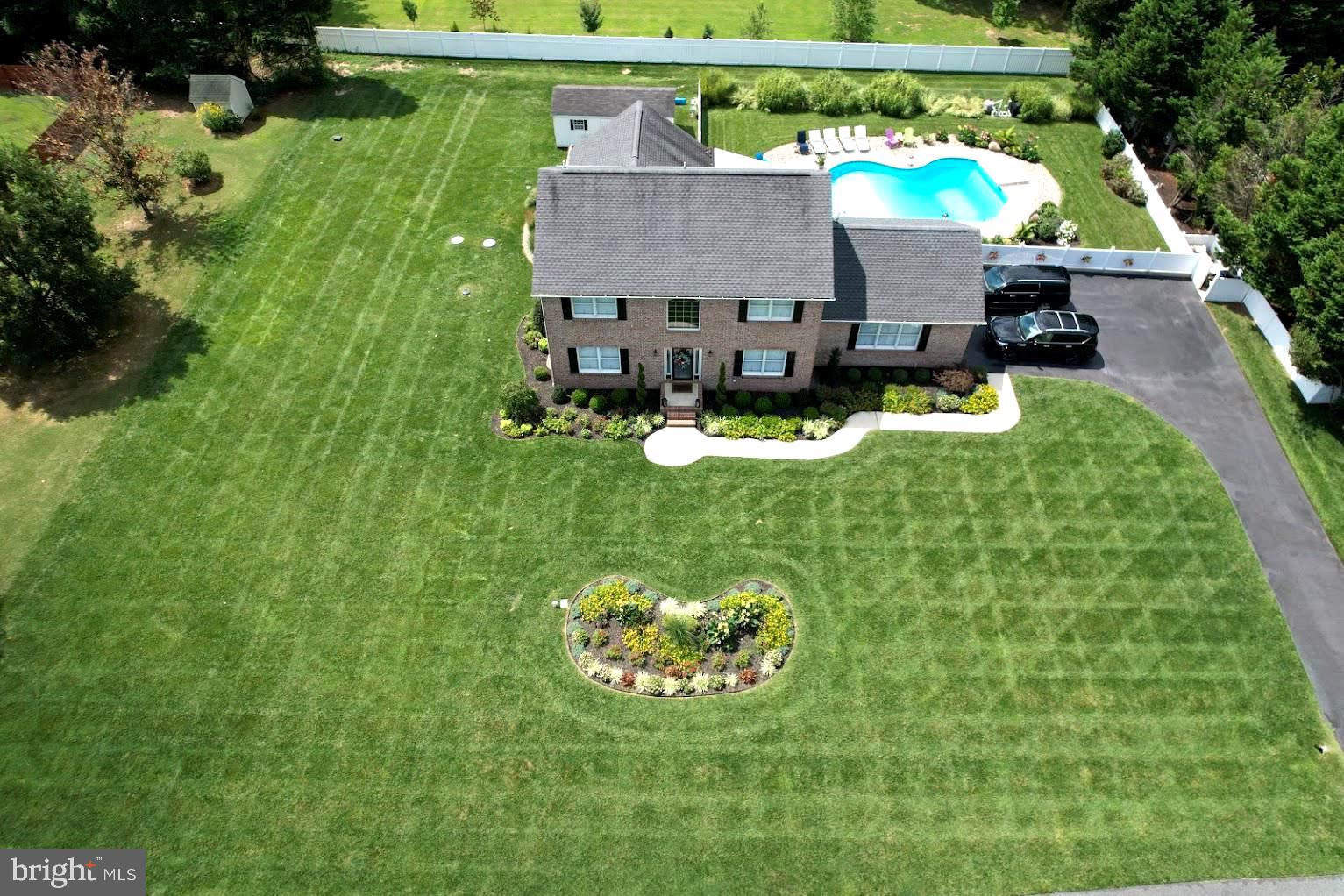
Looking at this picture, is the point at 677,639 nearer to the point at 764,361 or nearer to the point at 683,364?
the point at 683,364

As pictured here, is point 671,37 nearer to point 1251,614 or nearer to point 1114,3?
point 1114,3

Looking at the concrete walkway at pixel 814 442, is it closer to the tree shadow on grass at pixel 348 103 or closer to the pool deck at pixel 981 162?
the pool deck at pixel 981 162

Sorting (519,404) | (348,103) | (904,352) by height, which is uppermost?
(348,103)

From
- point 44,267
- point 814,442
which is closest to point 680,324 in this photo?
point 814,442

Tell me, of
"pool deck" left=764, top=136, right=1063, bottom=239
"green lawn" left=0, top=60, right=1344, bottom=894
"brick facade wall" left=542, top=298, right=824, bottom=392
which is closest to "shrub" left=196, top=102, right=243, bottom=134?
"green lawn" left=0, top=60, right=1344, bottom=894

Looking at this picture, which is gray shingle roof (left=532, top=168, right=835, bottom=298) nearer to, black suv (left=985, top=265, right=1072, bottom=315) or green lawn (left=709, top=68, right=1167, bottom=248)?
black suv (left=985, top=265, right=1072, bottom=315)

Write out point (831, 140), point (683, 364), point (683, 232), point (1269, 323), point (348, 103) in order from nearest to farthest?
point (683, 232)
point (683, 364)
point (1269, 323)
point (831, 140)
point (348, 103)

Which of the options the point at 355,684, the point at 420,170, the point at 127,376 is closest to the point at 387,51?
the point at 420,170
